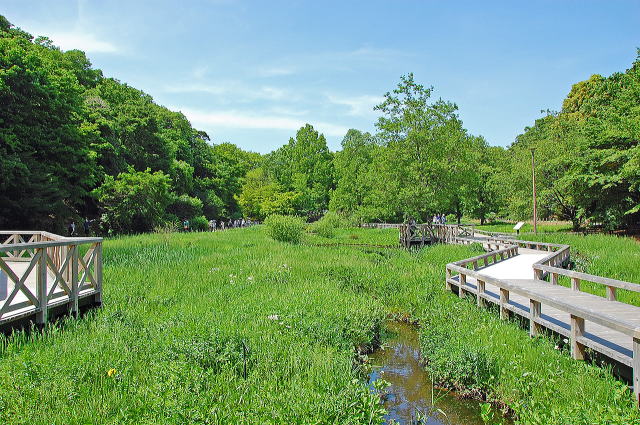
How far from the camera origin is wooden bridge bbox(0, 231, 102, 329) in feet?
22.2

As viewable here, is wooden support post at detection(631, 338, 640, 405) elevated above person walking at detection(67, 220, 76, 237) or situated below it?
below

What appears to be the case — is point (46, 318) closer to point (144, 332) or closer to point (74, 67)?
point (144, 332)

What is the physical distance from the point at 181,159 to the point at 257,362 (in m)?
48.3

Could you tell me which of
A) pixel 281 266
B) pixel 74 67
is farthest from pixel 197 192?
pixel 281 266

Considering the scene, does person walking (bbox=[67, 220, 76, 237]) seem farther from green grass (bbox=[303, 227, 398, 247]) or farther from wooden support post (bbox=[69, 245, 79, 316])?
wooden support post (bbox=[69, 245, 79, 316])

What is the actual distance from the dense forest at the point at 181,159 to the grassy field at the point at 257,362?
15.1 metres

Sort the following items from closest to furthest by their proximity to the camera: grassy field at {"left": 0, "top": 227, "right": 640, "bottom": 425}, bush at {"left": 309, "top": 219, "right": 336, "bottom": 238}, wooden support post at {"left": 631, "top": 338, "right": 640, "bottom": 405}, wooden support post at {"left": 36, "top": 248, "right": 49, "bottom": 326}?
grassy field at {"left": 0, "top": 227, "right": 640, "bottom": 425}, wooden support post at {"left": 631, "top": 338, "right": 640, "bottom": 405}, wooden support post at {"left": 36, "top": 248, "right": 49, "bottom": 326}, bush at {"left": 309, "top": 219, "right": 336, "bottom": 238}

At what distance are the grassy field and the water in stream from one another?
0.31 meters

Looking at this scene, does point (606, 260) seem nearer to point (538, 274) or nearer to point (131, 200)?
point (538, 274)

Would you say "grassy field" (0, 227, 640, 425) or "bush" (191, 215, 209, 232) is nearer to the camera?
"grassy field" (0, 227, 640, 425)

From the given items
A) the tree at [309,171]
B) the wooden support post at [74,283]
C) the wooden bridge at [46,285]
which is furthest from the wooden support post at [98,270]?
the tree at [309,171]

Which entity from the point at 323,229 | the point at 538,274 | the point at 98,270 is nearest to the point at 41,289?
the point at 98,270

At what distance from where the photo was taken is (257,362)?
6.39 meters

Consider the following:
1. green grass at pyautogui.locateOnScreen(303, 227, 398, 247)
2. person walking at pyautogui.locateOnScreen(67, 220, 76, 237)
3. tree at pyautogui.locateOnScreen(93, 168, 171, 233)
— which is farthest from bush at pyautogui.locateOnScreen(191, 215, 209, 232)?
person walking at pyautogui.locateOnScreen(67, 220, 76, 237)
